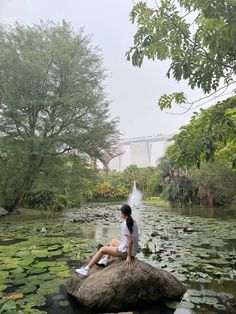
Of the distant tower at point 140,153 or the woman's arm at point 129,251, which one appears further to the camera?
the distant tower at point 140,153

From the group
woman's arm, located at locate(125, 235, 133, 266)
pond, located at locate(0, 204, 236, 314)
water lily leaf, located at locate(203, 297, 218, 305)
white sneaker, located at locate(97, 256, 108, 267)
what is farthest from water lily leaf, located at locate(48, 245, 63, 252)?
water lily leaf, located at locate(203, 297, 218, 305)

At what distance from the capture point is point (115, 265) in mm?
4734

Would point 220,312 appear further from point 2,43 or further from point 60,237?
point 2,43

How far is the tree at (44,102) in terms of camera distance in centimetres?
1528

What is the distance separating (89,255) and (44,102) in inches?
408

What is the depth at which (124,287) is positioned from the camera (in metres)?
4.36

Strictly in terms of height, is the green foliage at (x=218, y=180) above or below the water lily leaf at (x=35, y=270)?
above

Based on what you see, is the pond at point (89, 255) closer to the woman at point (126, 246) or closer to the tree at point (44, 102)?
the woman at point (126, 246)

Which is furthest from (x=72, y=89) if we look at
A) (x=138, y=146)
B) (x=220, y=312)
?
(x=138, y=146)

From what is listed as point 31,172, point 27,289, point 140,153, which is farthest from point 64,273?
point 140,153

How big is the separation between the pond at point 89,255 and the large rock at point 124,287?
15 cm

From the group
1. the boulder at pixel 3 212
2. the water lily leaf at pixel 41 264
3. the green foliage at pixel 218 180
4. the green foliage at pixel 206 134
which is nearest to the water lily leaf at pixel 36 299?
the water lily leaf at pixel 41 264

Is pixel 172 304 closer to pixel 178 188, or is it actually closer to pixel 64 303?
pixel 64 303

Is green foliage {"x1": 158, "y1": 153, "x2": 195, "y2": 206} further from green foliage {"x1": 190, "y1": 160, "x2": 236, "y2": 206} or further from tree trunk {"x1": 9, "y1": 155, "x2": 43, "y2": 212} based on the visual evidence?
tree trunk {"x1": 9, "y1": 155, "x2": 43, "y2": 212}
